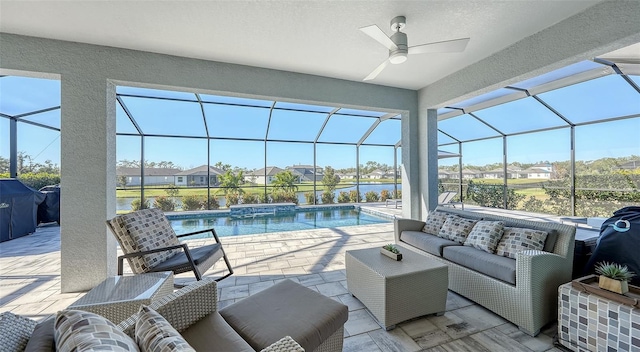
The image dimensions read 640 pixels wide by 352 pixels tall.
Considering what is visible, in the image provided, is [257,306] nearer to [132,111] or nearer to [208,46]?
[208,46]

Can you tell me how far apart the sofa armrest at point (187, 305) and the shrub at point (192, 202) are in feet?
26.9

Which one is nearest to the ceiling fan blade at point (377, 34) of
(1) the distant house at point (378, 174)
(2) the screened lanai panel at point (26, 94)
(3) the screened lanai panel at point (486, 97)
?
(3) the screened lanai panel at point (486, 97)

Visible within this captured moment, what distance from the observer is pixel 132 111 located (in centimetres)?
642

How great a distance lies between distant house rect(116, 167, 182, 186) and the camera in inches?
311

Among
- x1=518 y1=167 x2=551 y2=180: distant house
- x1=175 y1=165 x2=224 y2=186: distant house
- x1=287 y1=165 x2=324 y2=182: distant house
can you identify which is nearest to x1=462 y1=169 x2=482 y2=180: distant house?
x1=518 y1=167 x2=551 y2=180: distant house

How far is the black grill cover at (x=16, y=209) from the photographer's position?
477cm

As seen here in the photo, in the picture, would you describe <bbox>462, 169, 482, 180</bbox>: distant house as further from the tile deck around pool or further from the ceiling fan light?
the ceiling fan light

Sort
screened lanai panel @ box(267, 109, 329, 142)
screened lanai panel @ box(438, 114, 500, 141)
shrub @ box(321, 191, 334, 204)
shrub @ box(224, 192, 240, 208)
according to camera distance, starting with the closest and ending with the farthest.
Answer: screened lanai panel @ box(438, 114, 500, 141), screened lanai panel @ box(267, 109, 329, 142), shrub @ box(224, 192, 240, 208), shrub @ box(321, 191, 334, 204)

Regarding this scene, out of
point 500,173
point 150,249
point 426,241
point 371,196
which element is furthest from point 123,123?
point 500,173

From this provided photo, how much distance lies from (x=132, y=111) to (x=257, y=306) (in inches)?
275

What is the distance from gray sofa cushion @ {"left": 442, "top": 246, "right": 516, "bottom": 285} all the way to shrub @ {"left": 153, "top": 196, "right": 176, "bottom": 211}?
878 centimetres

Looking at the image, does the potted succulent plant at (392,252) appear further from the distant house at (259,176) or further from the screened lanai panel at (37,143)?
the screened lanai panel at (37,143)

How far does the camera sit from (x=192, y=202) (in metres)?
8.90

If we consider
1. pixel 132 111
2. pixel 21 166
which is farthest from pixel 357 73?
pixel 21 166
